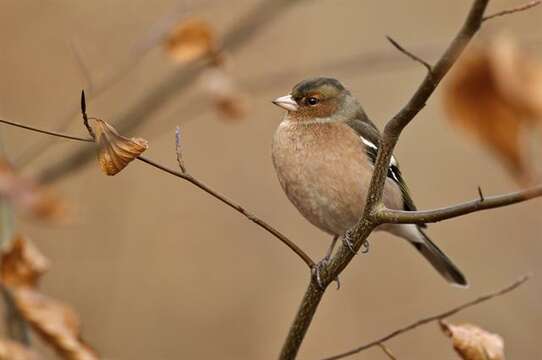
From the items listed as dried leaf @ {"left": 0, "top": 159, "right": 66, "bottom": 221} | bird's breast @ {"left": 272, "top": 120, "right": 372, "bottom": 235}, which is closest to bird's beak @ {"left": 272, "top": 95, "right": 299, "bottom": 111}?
bird's breast @ {"left": 272, "top": 120, "right": 372, "bottom": 235}

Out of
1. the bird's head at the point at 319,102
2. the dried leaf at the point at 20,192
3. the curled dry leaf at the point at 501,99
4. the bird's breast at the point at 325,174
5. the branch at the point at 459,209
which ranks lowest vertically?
the bird's breast at the point at 325,174

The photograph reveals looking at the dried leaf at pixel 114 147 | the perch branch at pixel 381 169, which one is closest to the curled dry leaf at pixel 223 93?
the perch branch at pixel 381 169

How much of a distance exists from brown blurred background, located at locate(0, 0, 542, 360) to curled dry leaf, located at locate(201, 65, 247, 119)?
5.92 feet

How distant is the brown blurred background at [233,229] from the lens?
6.26 meters

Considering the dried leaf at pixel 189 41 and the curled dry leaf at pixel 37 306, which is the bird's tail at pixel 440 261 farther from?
the curled dry leaf at pixel 37 306

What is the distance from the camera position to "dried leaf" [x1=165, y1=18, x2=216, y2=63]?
11.5 feet

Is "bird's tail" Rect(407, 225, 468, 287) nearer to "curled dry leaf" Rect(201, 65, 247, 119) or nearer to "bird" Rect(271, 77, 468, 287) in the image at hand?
"bird" Rect(271, 77, 468, 287)

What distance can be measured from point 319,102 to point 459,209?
8.26ft

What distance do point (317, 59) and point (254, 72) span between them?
67 centimetres

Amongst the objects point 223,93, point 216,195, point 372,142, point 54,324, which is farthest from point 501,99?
point 372,142

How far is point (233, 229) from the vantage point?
23.6ft

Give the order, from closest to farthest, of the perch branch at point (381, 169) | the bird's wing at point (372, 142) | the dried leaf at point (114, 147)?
the perch branch at point (381, 169)
the dried leaf at point (114, 147)
the bird's wing at point (372, 142)

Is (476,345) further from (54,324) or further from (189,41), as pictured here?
(189,41)

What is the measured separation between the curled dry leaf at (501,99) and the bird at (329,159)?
2479 mm
